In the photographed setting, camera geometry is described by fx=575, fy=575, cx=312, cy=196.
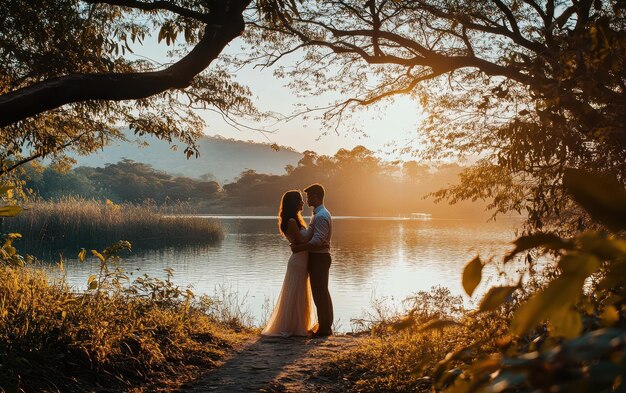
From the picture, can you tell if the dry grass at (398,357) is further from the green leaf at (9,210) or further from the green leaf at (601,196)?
the green leaf at (601,196)

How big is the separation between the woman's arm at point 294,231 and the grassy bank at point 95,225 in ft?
48.0

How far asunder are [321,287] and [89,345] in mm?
4131

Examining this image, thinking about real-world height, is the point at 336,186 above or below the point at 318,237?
above

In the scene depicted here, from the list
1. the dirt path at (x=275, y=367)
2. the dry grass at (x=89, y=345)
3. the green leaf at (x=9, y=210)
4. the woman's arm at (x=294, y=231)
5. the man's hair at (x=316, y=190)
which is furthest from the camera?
the man's hair at (x=316, y=190)

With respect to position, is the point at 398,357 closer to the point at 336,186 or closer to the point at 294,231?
the point at 294,231

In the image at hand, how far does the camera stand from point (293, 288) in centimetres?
836

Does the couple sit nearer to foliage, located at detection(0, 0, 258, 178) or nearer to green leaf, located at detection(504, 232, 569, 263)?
foliage, located at detection(0, 0, 258, 178)

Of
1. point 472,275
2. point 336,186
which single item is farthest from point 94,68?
point 336,186

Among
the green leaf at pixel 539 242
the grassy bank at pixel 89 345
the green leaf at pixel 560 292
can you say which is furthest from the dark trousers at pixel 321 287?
the green leaf at pixel 560 292

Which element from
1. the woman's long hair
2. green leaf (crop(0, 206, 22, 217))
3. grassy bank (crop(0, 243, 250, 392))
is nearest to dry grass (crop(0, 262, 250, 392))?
grassy bank (crop(0, 243, 250, 392))

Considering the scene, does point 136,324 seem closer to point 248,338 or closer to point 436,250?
point 248,338

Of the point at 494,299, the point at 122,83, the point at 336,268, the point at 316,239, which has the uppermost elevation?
the point at 122,83

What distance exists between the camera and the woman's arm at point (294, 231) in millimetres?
8172

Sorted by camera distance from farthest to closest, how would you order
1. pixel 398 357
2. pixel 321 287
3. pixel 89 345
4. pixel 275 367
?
pixel 321 287
pixel 275 367
pixel 398 357
pixel 89 345
